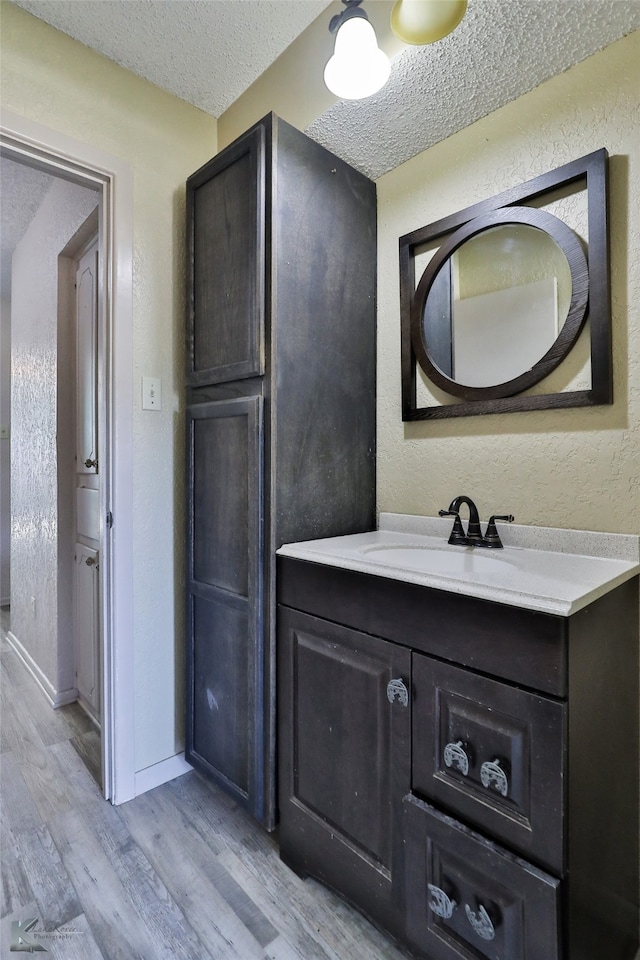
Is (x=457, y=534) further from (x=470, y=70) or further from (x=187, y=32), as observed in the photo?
(x=187, y=32)

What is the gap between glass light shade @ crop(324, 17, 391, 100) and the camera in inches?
45.5

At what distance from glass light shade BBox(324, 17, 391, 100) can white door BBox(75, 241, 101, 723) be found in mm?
1313

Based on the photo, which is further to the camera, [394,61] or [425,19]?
[394,61]

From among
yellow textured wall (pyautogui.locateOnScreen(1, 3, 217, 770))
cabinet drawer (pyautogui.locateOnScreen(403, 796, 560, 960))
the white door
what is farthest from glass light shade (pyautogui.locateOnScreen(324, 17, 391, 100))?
cabinet drawer (pyautogui.locateOnScreen(403, 796, 560, 960))

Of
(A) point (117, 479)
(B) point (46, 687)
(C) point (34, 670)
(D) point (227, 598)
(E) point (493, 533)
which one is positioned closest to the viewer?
(E) point (493, 533)

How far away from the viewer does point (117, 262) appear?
5.24ft

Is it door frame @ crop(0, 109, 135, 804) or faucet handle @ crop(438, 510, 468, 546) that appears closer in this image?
faucet handle @ crop(438, 510, 468, 546)

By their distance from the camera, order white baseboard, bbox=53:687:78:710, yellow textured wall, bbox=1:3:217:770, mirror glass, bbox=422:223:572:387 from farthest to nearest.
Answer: white baseboard, bbox=53:687:78:710 → yellow textured wall, bbox=1:3:217:770 → mirror glass, bbox=422:223:572:387

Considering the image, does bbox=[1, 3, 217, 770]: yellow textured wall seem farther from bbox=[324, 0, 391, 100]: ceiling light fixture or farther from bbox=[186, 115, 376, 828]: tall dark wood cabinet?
bbox=[324, 0, 391, 100]: ceiling light fixture

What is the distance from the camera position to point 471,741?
0.89 meters

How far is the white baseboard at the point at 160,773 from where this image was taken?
1.63 m

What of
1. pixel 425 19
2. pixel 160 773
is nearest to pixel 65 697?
pixel 160 773

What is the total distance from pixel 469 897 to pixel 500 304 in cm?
139
